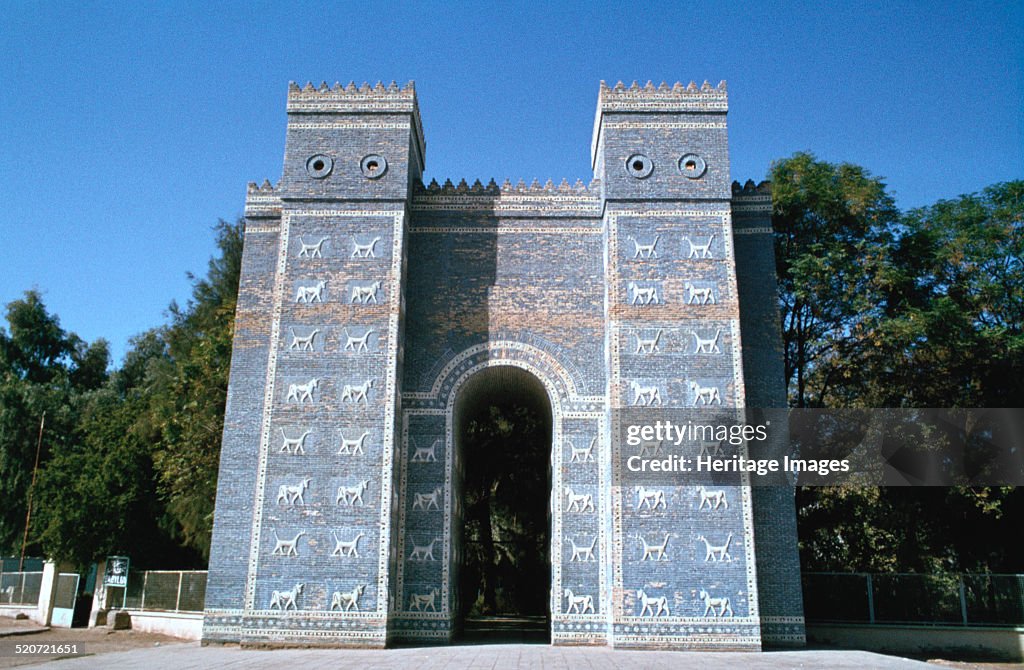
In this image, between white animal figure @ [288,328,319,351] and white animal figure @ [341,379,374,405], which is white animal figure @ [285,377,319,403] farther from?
white animal figure @ [288,328,319,351]

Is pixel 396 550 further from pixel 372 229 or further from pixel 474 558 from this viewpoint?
pixel 474 558

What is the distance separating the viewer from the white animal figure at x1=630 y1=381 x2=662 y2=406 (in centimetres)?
1745

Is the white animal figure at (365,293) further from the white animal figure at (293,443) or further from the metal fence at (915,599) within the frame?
the metal fence at (915,599)

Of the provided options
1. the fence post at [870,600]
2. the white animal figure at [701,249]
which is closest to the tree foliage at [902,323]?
the fence post at [870,600]

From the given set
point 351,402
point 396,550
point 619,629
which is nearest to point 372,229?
point 351,402

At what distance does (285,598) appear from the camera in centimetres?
1631

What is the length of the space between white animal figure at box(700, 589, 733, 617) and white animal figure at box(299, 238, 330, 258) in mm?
11046

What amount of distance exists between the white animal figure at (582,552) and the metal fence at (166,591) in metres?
8.78

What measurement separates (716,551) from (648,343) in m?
4.54

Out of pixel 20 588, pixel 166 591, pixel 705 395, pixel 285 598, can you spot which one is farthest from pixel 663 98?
pixel 20 588

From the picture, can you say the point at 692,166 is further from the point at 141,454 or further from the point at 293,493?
the point at 141,454

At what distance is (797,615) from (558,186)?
11004mm

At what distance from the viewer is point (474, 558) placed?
96.5ft

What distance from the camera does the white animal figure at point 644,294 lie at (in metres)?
18.1
